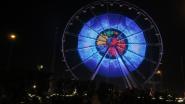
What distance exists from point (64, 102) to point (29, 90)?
11.8 feet

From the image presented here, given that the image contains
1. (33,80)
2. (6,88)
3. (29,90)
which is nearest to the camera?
(6,88)

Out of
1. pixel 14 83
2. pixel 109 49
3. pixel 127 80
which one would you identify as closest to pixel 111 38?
pixel 109 49

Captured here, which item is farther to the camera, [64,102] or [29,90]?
[29,90]

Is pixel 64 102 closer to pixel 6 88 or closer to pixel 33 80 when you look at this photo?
pixel 6 88

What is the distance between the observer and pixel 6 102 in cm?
1855

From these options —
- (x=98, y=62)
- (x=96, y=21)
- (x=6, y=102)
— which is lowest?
(x=6, y=102)

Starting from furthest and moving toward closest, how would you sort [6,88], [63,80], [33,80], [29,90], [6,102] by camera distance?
1. [63,80]
2. [33,80]
3. [29,90]
4. [6,88]
5. [6,102]

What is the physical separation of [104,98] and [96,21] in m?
19.9

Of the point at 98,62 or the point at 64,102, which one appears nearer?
the point at 64,102

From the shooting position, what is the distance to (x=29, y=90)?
22562mm

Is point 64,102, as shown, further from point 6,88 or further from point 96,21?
Answer: point 96,21

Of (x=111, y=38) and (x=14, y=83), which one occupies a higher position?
(x=111, y=38)

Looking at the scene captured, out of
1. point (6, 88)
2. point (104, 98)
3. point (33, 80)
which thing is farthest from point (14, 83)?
point (104, 98)

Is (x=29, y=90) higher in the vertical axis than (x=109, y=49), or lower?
lower
